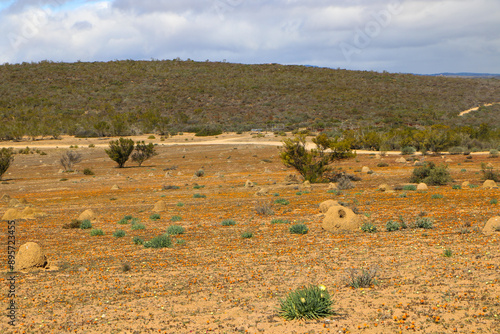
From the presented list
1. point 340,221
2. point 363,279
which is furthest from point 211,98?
point 363,279

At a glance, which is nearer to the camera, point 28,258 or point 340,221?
point 28,258

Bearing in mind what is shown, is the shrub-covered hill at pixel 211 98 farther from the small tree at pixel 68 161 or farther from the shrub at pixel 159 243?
the shrub at pixel 159 243

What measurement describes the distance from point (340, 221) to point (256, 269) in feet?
15.2

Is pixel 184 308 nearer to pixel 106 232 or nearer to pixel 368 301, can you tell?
pixel 368 301

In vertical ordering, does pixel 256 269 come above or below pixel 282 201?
above

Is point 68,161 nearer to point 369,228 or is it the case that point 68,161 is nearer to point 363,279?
point 369,228

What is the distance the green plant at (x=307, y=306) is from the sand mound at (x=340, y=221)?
6.74 metres

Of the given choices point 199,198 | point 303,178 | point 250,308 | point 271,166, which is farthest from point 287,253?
point 271,166

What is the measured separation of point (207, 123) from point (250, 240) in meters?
62.2

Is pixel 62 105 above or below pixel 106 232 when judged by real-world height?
above

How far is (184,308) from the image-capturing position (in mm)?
7699

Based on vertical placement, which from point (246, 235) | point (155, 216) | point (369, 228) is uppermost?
point (369, 228)

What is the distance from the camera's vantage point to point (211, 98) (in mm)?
87188

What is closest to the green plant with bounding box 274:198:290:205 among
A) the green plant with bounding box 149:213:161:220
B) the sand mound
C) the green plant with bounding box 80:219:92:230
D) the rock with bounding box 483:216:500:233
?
the green plant with bounding box 149:213:161:220
